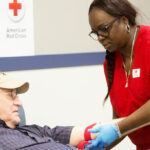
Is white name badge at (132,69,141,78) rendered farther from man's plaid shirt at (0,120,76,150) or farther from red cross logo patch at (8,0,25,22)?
red cross logo patch at (8,0,25,22)

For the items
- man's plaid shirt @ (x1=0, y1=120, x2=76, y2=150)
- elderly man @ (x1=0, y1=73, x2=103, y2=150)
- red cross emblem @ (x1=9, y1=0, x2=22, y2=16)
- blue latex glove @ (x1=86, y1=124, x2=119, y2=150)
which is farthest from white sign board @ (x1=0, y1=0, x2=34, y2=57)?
blue latex glove @ (x1=86, y1=124, x2=119, y2=150)

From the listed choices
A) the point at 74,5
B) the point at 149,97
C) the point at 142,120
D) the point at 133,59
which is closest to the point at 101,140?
the point at 142,120

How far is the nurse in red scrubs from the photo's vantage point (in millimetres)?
1473

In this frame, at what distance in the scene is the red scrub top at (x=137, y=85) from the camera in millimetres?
1566

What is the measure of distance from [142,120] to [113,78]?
1.17 ft

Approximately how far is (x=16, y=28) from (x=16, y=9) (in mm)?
143

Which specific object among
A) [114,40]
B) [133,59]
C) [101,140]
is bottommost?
[101,140]

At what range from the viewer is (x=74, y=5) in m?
2.60

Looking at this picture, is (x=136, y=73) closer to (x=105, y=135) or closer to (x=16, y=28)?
(x=105, y=135)

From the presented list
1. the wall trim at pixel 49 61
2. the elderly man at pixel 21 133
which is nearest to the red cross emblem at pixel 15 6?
the wall trim at pixel 49 61

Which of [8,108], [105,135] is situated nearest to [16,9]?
[8,108]

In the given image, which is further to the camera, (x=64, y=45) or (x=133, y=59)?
(x=64, y=45)

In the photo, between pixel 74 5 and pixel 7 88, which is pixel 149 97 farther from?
pixel 74 5

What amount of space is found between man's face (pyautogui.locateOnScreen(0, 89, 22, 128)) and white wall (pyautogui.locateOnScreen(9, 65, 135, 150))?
763mm
